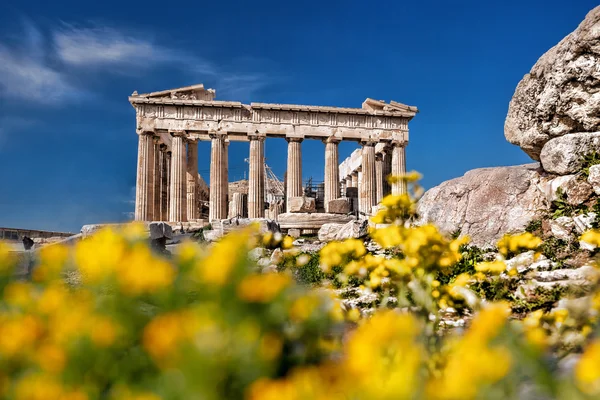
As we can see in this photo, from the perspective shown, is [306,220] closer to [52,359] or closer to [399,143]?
[399,143]

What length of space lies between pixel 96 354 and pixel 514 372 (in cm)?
118

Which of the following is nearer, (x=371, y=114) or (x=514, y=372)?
(x=514, y=372)

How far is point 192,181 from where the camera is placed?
1297 inches

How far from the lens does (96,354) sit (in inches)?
52.2

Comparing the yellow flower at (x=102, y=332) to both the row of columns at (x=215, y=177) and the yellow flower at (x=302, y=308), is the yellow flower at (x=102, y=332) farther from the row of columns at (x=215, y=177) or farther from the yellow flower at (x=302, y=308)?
the row of columns at (x=215, y=177)

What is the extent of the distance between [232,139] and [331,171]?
741 cm

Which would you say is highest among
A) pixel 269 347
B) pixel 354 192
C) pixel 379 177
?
pixel 379 177

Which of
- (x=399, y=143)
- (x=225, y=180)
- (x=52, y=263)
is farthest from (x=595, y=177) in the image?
(x=225, y=180)

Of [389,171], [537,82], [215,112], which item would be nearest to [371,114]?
[389,171]

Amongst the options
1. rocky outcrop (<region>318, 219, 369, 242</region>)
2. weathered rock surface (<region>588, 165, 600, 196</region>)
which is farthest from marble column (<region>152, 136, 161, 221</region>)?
weathered rock surface (<region>588, 165, 600, 196</region>)

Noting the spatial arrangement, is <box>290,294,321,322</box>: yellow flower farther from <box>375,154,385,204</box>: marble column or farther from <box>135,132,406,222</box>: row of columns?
<box>375,154,385,204</box>: marble column

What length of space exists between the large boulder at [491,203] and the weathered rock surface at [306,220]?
8.22 meters

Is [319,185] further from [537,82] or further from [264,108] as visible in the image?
[537,82]

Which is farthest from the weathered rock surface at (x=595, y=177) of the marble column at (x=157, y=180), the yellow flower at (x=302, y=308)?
the marble column at (x=157, y=180)
